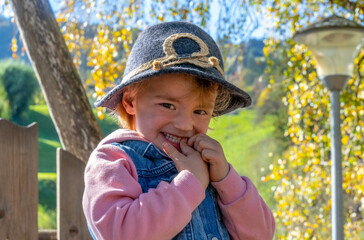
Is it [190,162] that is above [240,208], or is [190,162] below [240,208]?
above

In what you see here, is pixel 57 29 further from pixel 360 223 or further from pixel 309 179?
pixel 360 223

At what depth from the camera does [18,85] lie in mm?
26125

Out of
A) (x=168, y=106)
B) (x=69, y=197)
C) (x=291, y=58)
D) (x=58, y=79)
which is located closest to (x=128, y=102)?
(x=168, y=106)

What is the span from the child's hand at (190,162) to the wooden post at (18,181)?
35.9 inches

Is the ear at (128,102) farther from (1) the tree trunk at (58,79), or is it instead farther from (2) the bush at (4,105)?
(2) the bush at (4,105)

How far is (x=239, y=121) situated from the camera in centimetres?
2800

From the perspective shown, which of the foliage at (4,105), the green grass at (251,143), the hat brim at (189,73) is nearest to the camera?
the hat brim at (189,73)

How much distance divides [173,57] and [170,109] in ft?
0.48

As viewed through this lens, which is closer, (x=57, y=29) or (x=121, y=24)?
(x=57, y=29)

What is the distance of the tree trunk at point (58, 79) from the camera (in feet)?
9.62

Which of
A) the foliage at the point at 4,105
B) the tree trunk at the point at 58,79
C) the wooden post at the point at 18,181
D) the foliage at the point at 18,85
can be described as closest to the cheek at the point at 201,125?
the wooden post at the point at 18,181

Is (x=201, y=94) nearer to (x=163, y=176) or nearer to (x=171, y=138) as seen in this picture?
(x=171, y=138)

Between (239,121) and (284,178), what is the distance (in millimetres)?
21166

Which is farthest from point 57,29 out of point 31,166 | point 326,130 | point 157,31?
point 326,130
